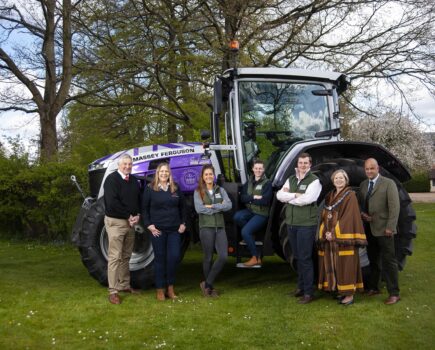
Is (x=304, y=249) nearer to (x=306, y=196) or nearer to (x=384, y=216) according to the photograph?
(x=306, y=196)

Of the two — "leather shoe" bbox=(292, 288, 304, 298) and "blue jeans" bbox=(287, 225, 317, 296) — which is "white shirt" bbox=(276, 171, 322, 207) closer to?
"blue jeans" bbox=(287, 225, 317, 296)

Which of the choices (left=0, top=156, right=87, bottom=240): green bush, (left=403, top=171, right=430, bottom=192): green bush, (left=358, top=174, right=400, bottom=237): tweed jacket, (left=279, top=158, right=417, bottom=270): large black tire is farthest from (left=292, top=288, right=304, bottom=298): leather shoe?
(left=403, top=171, right=430, bottom=192): green bush

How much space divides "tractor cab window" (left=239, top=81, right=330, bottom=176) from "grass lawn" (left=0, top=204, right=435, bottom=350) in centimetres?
174

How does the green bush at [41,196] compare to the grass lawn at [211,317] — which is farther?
the green bush at [41,196]

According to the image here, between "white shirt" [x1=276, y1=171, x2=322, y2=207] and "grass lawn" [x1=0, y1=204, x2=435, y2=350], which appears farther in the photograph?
"white shirt" [x1=276, y1=171, x2=322, y2=207]

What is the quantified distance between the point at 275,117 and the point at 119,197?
2250 mm

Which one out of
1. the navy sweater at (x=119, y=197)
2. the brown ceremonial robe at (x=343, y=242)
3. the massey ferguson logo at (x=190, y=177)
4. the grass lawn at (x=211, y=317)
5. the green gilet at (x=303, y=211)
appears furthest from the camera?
the massey ferguson logo at (x=190, y=177)

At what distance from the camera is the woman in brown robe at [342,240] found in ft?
18.4

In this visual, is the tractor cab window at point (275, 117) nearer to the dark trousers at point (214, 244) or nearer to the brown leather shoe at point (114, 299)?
the dark trousers at point (214, 244)

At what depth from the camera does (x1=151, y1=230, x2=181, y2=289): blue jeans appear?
19.6 ft

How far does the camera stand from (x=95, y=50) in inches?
501

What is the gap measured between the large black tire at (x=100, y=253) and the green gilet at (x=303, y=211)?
1425 millimetres

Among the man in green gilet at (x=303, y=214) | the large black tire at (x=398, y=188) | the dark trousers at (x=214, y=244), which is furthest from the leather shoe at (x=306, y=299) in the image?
the dark trousers at (x=214, y=244)

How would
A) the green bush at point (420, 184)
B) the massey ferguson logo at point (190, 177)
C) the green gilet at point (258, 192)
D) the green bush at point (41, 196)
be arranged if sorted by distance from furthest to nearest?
the green bush at point (420, 184), the green bush at point (41, 196), the massey ferguson logo at point (190, 177), the green gilet at point (258, 192)
